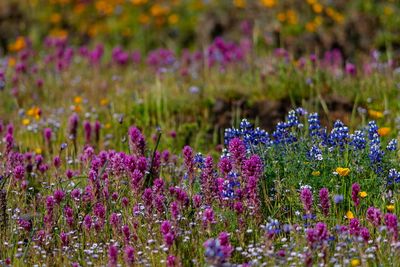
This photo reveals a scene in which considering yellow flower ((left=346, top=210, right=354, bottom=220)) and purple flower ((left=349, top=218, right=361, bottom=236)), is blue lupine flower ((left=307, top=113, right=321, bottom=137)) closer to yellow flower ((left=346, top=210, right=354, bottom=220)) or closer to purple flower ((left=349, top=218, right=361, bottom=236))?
yellow flower ((left=346, top=210, right=354, bottom=220))

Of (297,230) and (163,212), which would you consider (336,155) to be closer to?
(297,230)

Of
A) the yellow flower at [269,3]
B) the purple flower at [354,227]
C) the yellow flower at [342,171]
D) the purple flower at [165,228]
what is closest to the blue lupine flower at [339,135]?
the yellow flower at [342,171]

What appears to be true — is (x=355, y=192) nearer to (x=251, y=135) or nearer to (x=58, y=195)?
(x=251, y=135)

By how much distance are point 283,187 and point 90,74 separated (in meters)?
4.54

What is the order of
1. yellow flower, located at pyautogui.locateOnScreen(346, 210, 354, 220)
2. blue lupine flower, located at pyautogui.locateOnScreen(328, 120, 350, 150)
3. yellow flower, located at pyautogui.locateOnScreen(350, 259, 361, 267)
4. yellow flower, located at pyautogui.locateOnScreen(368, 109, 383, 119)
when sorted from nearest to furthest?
1. yellow flower, located at pyautogui.locateOnScreen(350, 259, 361, 267)
2. yellow flower, located at pyautogui.locateOnScreen(346, 210, 354, 220)
3. blue lupine flower, located at pyautogui.locateOnScreen(328, 120, 350, 150)
4. yellow flower, located at pyautogui.locateOnScreen(368, 109, 383, 119)

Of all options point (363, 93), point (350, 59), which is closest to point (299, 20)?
point (350, 59)

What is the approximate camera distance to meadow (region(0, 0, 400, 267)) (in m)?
4.02

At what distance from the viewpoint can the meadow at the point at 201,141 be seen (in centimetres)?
402

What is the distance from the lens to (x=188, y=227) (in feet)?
13.8

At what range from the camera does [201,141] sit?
6312 millimetres

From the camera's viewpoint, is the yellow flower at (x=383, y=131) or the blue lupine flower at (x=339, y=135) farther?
the yellow flower at (x=383, y=131)

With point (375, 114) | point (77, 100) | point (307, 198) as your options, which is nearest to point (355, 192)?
point (307, 198)

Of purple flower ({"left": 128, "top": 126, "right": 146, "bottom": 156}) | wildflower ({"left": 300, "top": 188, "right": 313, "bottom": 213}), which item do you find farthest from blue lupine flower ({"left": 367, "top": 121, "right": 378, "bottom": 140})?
A: purple flower ({"left": 128, "top": 126, "right": 146, "bottom": 156})

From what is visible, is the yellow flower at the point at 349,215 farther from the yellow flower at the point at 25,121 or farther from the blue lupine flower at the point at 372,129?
the yellow flower at the point at 25,121
